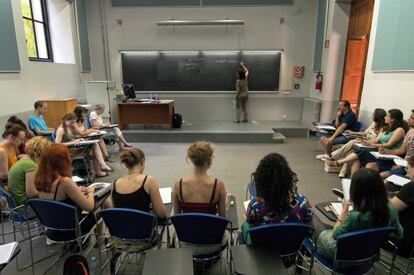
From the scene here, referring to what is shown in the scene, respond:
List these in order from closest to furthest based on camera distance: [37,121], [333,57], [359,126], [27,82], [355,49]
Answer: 1. [37,121]
2. [359,126]
3. [27,82]
4. [355,49]
5. [333,57]

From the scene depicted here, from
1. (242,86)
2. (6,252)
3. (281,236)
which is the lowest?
(6,252)

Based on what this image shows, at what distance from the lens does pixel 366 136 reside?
14.4ft

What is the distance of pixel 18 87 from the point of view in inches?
195

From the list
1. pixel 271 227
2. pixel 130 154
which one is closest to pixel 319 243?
pixel 271 227

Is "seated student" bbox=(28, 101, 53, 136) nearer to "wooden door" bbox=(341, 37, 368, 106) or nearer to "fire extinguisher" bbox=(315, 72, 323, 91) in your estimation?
"fire extinguisher" bbox=(315, 72, 323, 91)

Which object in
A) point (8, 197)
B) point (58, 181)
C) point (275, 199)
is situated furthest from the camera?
point (8, 197)

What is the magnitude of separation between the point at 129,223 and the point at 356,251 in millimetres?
1477

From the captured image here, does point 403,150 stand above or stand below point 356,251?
above

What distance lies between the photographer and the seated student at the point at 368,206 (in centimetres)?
163

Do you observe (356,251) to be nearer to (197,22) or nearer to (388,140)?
(388,140)

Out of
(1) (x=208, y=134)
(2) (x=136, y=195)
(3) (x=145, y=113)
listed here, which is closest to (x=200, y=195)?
(2) (x=136, y=195)

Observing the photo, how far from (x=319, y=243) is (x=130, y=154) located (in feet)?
5.01

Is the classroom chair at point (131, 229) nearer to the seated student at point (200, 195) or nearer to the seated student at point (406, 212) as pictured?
the seated student at point (200, 195)

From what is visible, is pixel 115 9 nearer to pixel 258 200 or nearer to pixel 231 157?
pixel 231 157
